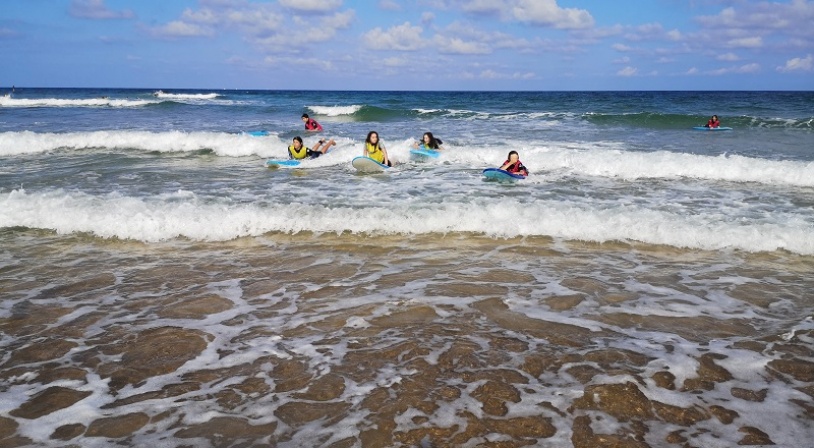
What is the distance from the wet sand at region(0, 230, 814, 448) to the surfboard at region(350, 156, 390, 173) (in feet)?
23.4

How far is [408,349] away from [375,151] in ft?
35.4

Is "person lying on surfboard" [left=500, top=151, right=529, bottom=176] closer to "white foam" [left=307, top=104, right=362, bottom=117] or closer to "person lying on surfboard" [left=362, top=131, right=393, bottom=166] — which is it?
"person lying on surfboard" [left=362, top=131, right=393, bottom=166]

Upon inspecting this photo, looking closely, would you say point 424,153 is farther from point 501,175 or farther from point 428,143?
point 501,175

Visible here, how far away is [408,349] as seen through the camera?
4.36m

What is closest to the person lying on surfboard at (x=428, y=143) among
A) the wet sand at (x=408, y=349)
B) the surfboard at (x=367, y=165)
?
the surfboard at (x=367, y=165)

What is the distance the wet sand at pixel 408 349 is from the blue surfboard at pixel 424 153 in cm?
892

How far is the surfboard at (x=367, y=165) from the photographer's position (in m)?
14.1

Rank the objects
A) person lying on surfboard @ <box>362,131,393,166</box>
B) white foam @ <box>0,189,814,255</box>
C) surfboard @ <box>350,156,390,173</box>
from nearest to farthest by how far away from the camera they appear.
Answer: white foam @ <box>0,189,814,255</box>
surfboard @ <box>350,156,390,173</box>
person lying on surfboard @ <box>362,131,393,166</box>

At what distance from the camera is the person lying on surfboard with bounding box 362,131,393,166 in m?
14.7

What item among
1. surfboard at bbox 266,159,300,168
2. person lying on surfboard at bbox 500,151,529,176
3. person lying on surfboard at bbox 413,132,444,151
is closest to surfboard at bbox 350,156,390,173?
surfboard at bbox 266,159,300,168

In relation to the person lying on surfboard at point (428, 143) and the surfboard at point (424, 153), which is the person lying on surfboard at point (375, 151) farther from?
the person lying on surfboard at point (428, 143)

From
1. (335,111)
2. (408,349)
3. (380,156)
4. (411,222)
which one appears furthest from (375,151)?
(335,111)

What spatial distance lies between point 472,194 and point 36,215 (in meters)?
7.80

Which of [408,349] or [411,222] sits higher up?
[411,222]
